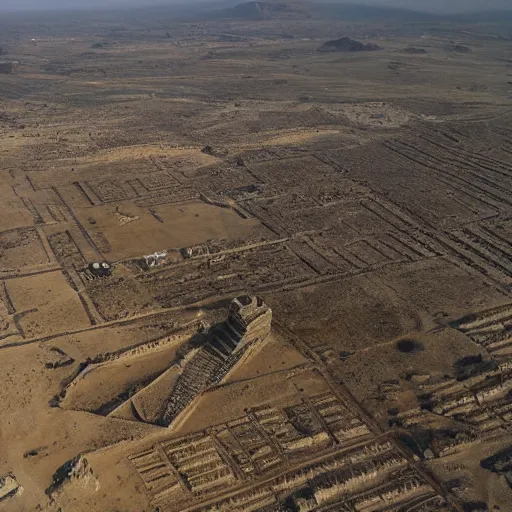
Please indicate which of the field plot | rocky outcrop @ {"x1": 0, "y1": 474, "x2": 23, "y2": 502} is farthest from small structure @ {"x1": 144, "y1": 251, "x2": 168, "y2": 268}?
rocky outcrop @ {"x1": 0, "y1": 474, "x2": 23, "y2": 502}

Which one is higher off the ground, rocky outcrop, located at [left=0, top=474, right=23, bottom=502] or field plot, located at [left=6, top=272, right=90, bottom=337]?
field plot, located at [left=6, top=272, right=90, bottom=337]

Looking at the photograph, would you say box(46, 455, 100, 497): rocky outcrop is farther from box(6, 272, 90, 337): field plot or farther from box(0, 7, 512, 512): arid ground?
box(6, 272, 90, 337): field plot

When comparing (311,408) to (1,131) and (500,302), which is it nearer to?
(500,302)

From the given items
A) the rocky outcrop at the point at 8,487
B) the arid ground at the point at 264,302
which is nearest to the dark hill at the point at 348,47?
the arid ground at the point at 264,302

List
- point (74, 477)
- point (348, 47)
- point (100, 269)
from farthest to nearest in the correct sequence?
1. point (348, 47)
2. point (100, 269)
3. point (74, 477)

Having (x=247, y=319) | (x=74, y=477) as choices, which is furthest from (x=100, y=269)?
(x=74, y=477)

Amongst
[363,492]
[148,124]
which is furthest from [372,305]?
[148,124]

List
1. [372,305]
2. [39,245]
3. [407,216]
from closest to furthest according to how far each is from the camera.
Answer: [372,305] → [39,245] → [407,216]

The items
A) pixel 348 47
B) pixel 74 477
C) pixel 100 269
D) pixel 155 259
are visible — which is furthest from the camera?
pixel 348 47

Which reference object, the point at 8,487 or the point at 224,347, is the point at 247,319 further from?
the point at 8,487
